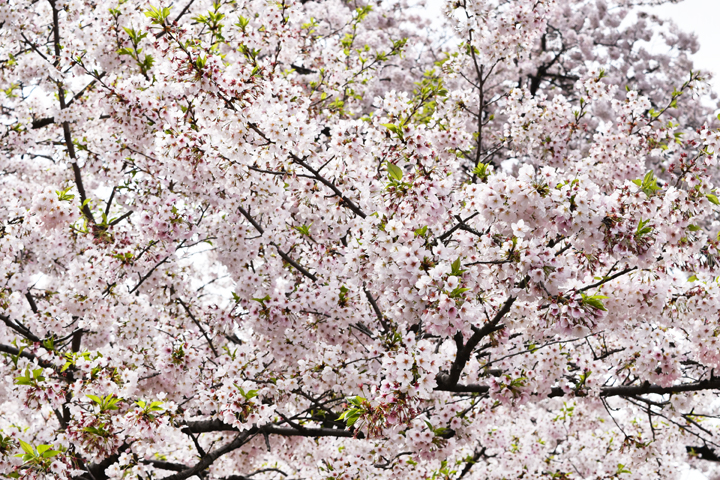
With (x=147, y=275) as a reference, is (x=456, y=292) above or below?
below

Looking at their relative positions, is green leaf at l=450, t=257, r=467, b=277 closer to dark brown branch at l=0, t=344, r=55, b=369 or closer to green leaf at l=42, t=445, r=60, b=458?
green leaf at l=42, t=445, r=60, b=458

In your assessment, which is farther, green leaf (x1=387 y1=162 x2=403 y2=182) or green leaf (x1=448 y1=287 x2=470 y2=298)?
green leaf (x1=387 y1=162 x2=403 y2=182)

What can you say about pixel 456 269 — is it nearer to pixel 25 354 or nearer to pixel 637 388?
pixel 637 388

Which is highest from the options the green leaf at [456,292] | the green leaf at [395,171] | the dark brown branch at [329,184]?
the dark brown branch at [329,184]

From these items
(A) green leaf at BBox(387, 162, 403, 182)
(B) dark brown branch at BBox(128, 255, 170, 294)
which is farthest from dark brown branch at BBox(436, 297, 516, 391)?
(B) dark brown branch at BBox(128, 255, 170, 294)

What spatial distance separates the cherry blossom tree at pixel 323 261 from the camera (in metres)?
3.88

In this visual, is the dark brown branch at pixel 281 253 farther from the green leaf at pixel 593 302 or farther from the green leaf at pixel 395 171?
the green leaf at pixel 593 302

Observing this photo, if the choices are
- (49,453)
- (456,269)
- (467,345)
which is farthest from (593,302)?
(49,453)

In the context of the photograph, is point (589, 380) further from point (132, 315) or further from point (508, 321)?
point (132, 315)

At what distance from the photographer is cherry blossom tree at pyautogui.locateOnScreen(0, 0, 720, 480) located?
388 cm

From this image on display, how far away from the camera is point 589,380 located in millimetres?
5711

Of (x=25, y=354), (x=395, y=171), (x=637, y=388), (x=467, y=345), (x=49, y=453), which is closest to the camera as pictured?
(x=395, y=171)

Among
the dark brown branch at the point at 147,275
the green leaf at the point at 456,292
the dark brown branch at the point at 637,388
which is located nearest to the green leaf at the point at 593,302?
the green leaf at the point at 456,292

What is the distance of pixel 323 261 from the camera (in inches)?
213
